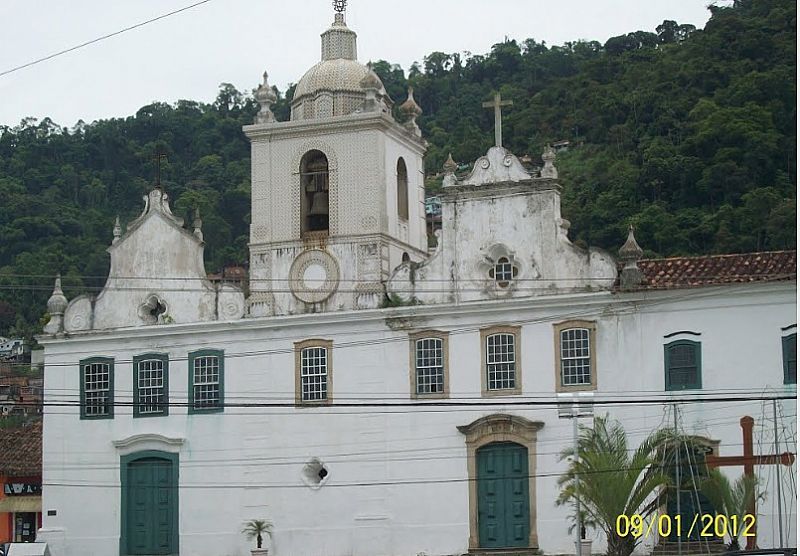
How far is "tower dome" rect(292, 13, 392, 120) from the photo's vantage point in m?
41.3

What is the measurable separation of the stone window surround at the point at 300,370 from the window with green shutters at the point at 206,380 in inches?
76.3

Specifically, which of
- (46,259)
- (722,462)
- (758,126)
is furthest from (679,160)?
(722,462)

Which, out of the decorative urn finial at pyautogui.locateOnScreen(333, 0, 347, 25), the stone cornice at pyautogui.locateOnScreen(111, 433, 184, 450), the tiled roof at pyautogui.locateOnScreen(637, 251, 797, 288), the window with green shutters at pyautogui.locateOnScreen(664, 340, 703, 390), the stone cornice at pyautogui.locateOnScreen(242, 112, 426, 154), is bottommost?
the stone cornice at pyautogui.locateOnScreen(111, 433, 184, 450)

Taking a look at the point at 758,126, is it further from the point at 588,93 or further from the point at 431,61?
the point at 431,61

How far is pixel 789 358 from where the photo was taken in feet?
115

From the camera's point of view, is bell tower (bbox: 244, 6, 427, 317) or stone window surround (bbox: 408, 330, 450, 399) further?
bell tower (bbox: 244, 6, 427, 317)

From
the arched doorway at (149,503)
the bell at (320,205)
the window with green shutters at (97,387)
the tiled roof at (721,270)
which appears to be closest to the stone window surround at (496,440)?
the tiled roof at (721,270)

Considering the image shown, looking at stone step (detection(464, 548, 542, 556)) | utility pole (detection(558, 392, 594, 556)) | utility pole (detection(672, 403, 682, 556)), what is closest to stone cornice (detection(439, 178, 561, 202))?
utility pole (detection(558, 392, 594, 556))

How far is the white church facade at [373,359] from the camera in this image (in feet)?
118

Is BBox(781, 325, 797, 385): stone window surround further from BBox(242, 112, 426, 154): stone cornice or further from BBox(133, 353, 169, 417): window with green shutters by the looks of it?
BBox(133, 353, 169, 417): window with green shutters

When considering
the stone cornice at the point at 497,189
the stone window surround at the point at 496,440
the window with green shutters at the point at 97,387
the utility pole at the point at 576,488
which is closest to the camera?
the utility pole at the point at 576,488

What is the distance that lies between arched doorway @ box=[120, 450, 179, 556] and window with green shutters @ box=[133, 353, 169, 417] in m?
1.06

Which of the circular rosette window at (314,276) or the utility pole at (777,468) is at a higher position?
the circular rosette window at (314,276)

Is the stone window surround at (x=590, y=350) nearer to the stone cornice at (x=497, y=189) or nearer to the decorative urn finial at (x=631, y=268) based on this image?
the decorative urn finial at (x=631, y=268)
